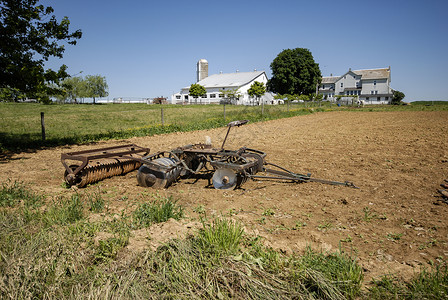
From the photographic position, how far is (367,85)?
76938mm

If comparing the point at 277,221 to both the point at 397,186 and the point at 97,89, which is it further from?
the point at 97,89

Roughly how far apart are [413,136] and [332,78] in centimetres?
8701

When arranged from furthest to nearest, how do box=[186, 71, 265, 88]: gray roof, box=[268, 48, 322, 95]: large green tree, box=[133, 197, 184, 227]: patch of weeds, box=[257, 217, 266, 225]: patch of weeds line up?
box=[268, 48, 322, 95]: large green tree < box=[186, 71, 265, 88]: gray roof < box=[257, 217, 266, 225]: patch of weeds < box=[133, 197, 184, 227]: patch of weeds

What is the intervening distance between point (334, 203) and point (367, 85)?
8362 centimetres

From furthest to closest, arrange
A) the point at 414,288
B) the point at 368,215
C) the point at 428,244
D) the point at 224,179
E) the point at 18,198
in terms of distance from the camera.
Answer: the point at 224,179
the point at 18,198
the point at 368,215
the point at 428,244
the point at 414,288

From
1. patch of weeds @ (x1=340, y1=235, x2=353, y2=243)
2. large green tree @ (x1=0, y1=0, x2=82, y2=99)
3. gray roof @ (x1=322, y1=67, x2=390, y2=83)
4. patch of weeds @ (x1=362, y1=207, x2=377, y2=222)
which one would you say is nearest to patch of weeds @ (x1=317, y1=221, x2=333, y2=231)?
patch of weeds @ (x1=340, y1=235, x2=353, y2=243)

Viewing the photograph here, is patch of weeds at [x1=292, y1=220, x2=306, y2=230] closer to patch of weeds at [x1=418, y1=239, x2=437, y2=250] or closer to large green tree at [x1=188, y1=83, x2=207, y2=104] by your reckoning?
patch of weeds at [x1=418, y1=239, x2=437, y2=250]

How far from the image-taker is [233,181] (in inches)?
228

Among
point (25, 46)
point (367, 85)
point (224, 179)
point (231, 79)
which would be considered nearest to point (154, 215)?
point (224, 179)

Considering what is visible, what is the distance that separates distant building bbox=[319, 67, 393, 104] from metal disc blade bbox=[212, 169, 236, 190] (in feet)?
241

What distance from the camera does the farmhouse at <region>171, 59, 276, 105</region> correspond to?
212 feet

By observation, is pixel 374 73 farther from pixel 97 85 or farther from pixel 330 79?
pixel 97 85

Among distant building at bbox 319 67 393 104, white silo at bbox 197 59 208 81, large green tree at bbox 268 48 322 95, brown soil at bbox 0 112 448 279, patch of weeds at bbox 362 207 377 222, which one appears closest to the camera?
brown soil at bbox 0 112 448 279

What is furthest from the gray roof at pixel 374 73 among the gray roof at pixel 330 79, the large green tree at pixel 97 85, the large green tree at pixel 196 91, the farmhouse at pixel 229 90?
the large green tree at pixel 97 85
